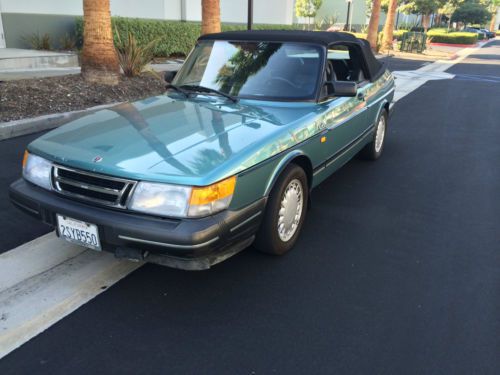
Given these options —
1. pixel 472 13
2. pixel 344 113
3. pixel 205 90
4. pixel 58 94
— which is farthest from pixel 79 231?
pixel 472 13

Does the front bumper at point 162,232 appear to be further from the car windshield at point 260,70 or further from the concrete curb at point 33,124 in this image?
the concrete curb at point 33,124

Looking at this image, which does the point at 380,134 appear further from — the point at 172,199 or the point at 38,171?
the point at 38,171

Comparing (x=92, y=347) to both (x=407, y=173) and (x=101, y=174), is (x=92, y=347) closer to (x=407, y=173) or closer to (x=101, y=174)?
(x=101, y=174)

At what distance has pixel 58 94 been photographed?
786 cm

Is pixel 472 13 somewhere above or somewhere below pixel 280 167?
above

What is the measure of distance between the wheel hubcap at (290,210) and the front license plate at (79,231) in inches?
51.5

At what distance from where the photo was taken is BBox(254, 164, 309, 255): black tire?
3281mm

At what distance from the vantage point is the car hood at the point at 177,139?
9.03 ft

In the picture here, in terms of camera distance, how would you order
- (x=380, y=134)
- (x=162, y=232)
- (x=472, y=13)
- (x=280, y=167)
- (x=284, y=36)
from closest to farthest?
(x=162, y=232) < (x=280, y=167) < (x=284, y=36) < (x=380, y=134) < (x=472, y=13)

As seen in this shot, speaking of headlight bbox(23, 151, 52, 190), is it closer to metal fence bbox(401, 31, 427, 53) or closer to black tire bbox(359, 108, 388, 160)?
black tire bbox(359, 108, 388, 160)

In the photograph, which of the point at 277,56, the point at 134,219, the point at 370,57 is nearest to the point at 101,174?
the point at 134,219

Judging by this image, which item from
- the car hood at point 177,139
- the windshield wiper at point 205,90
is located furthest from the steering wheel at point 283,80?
the windshield wiper at point 205,90

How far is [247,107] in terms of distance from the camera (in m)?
3.84

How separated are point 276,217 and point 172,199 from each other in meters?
0.90
